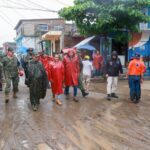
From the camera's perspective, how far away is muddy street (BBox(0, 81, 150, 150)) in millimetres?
7375

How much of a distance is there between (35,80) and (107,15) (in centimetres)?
1053

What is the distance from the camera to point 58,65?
479 inches

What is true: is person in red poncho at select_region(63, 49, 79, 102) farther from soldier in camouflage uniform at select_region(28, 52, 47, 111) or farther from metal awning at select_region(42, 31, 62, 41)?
metal awning at select_region(42, 31, 62, 41)

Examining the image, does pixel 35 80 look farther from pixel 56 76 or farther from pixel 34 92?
pixel 56 76

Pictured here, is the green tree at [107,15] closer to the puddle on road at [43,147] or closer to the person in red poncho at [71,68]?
the person in red poncho at [71,68]

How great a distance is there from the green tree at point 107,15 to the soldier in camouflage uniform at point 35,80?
1003 centimetres

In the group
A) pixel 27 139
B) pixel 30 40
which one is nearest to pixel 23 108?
pixel 27 139

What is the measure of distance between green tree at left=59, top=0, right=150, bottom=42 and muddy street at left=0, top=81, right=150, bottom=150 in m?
8.66

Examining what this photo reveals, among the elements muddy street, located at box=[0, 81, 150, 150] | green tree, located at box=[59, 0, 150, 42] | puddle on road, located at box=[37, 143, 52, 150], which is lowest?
puddle on road, located at box=[37, 143, 52, 150]

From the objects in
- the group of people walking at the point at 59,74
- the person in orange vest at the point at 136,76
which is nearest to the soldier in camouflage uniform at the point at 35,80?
the group of people walking at the point at 59,74

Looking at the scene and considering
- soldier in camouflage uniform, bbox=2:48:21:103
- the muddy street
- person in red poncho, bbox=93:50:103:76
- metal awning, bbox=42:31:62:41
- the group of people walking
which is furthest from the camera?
metal awning, bbox=42:31:62:41

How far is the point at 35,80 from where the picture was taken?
36.2 feet

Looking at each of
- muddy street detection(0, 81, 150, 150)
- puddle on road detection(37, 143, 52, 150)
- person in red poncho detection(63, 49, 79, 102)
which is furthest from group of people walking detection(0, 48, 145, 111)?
puddle on road detection(37, 143, 52, 150)

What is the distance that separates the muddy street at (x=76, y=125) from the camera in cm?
738
